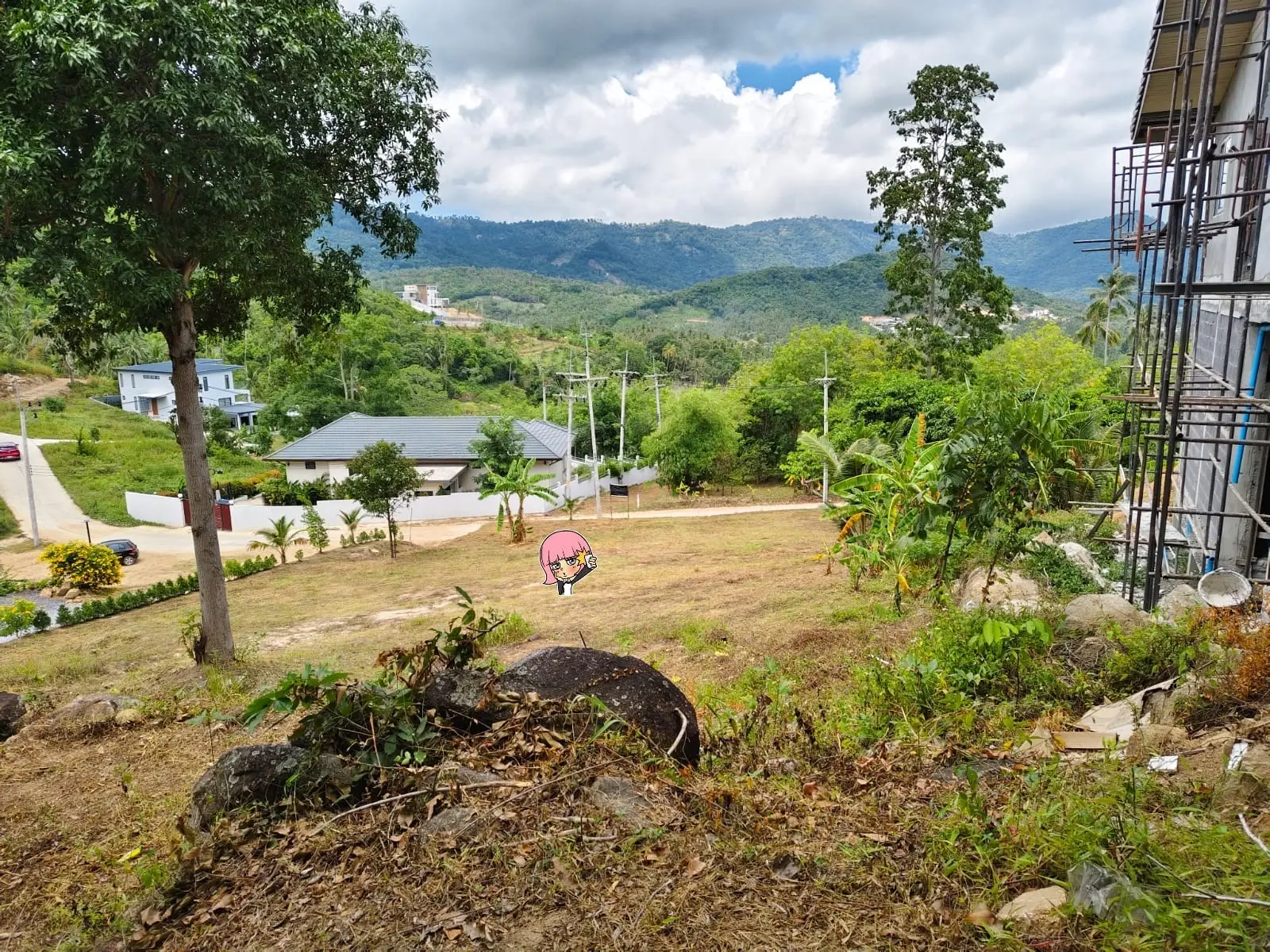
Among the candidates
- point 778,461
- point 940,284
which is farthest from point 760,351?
point 940,284

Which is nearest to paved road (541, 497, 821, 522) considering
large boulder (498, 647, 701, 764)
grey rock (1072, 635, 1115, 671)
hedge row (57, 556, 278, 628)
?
hedge row (57, 556, 278, 628)

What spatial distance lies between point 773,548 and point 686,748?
1558 centimetres

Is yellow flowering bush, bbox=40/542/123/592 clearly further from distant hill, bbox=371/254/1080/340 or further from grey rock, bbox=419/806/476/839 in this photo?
distant hill, bbox=371/254/1080/340

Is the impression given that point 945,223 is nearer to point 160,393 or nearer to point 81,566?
point 81,566

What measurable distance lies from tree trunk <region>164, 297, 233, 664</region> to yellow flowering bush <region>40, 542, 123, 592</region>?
11069 millimetres

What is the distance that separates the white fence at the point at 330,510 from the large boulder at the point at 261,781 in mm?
23780

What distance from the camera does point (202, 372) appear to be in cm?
5034

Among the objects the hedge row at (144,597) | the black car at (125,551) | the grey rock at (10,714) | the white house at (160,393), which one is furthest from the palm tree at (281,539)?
the white house at (160,393)

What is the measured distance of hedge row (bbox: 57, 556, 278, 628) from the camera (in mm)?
15977

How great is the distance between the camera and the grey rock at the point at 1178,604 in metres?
6.16

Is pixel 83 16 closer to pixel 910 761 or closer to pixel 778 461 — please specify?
pixel 910 761

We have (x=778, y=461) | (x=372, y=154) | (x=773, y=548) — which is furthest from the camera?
(x=778, y=461)

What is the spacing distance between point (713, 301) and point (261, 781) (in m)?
139

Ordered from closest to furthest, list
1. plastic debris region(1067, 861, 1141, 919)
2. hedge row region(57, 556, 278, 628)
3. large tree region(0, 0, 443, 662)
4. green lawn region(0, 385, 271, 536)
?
1. plastic debris region(1067, 861, 1141, 919)
2. large tree region(0, 0, 443, 662)
3. hedge row region(57, 556, 278, 628)
4. green lawn region(0, 385, 271, 536)
